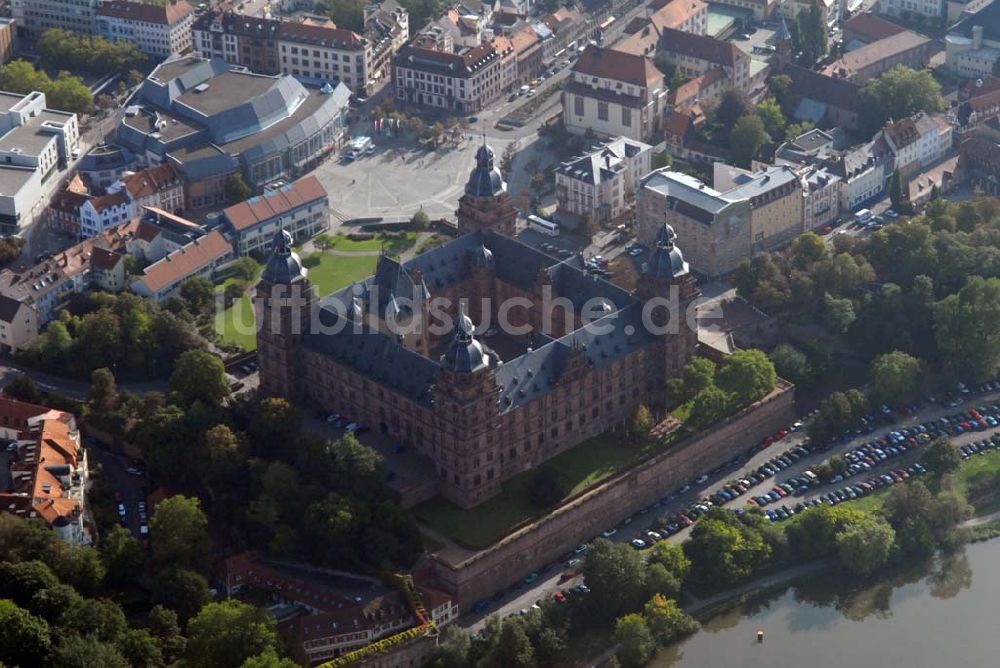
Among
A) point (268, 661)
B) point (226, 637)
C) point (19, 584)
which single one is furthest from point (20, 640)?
point (268, 661)

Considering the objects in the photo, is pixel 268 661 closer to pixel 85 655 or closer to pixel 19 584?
pixel 85 655

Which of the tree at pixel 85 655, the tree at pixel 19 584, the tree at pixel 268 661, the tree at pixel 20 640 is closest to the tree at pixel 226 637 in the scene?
the tree at pixel 268 661

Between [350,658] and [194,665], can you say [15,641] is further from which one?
[350,658]

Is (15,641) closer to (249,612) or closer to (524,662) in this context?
(249,612)

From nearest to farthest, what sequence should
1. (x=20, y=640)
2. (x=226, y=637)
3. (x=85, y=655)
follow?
(x=85, y=655)
(x=20, y=640)
(x=226, y=637)

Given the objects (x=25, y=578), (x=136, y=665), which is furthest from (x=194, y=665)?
(x=25, y=578)

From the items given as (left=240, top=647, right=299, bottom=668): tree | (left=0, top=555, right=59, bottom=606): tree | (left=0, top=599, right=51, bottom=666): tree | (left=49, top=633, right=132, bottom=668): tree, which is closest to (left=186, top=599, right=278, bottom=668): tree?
(left=240, top=647, right=299, bottom=668): tree
